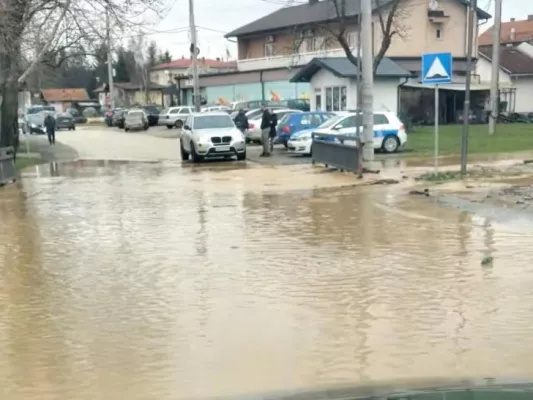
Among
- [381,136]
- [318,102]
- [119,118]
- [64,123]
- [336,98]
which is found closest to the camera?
[381,136]

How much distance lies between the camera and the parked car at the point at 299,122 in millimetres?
28047

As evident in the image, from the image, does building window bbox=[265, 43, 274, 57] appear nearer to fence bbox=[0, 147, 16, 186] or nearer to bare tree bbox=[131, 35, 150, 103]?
bare tree bbox=[131, 35, 150, 103]

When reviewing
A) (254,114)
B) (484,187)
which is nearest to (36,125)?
(254,114)

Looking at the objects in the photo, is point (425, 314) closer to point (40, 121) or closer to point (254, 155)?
point (254, 155)

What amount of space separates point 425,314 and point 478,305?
61 centimetres

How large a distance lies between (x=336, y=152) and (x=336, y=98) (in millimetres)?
21878

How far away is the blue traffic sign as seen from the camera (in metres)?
16.6

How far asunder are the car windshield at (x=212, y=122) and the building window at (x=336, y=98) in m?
15.6

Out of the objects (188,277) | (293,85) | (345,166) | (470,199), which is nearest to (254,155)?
(345,166)

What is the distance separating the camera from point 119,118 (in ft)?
204

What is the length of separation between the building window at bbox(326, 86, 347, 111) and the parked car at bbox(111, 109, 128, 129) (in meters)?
22.1

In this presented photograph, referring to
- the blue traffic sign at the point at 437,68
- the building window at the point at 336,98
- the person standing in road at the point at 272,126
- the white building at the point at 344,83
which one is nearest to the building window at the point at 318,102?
the white building at the point at 344,83

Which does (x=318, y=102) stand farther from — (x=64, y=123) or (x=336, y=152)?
(x=64, y=123)

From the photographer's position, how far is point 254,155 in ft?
91.0
